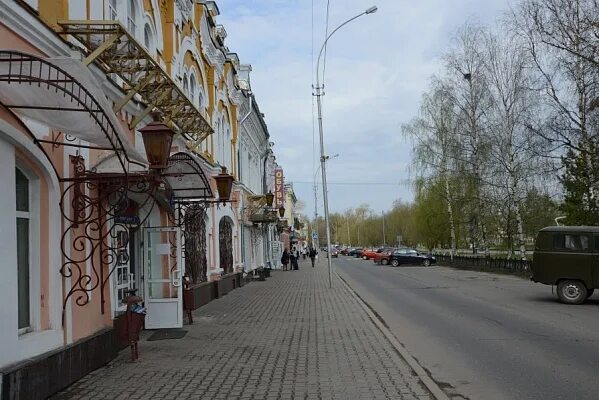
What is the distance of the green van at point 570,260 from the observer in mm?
16078

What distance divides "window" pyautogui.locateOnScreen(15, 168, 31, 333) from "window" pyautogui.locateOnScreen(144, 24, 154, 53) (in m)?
6.72

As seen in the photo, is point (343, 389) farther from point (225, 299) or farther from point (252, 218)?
point (252, 218)

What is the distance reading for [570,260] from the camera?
16.3 meters

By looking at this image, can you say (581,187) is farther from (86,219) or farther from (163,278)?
(86,219)

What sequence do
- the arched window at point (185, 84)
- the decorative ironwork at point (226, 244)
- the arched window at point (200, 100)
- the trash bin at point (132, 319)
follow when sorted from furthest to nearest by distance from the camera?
the decorative ironwork at point (226, 244), the arched window at point (200, 100), the arched window at point (185, 84), the trash bin at point (132, 319)

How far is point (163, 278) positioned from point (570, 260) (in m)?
10.9

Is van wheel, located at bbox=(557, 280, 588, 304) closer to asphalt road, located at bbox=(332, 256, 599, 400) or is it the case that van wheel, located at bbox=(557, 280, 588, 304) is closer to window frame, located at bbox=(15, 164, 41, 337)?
asphalt road, located at bbox=(332, 256, 599, 400)

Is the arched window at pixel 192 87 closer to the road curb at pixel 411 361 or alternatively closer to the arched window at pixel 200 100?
the arched window at pixel 200 100

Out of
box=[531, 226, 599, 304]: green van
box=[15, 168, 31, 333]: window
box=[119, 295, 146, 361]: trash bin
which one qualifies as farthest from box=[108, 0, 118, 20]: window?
box=[531, 226, 599, 304]: green van

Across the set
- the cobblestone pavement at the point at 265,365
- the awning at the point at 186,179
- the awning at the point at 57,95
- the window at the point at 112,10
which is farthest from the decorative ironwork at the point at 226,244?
the awning at the point at 57,95

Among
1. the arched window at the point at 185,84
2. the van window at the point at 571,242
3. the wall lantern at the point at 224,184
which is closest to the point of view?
Result: the wall lantern at the point at 224,184

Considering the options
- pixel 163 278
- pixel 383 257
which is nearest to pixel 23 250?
pixel 163 278

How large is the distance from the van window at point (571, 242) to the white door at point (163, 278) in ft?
34.6

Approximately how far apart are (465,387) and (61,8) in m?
6.98
